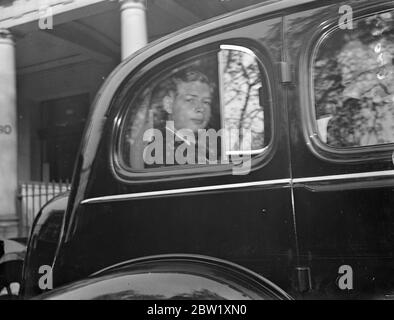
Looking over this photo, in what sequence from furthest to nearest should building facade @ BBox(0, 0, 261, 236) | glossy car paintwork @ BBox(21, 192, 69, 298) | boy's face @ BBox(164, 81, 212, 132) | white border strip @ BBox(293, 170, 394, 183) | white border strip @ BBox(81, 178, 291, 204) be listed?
glossy car paintwork @ BBox(21, 192, 69, 298) < building facade @ BBox(0, 0, 261, 236) < boy's face @ BBox(164, 81, 212, 132) < white border strip @ BBox(81, 178, 291, 204) < white border strip @ BBox(293, 170, 394, 183)

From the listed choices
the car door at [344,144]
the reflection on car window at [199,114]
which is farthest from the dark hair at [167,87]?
the car door at [344,144]

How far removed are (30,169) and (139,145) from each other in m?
0.48

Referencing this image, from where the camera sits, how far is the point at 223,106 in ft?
5.14

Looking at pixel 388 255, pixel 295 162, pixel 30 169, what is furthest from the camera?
pixel 30 169

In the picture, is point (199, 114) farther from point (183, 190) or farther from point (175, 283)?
point (175, 283)

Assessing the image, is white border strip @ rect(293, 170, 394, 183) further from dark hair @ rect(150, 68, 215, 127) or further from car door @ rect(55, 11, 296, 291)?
dark hair @ rect(150, 68, 215, 127)

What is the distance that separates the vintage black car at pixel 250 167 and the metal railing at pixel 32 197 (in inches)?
6.9

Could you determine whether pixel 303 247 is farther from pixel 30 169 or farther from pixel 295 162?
pixel 30 169

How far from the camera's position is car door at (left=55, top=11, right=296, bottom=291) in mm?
1437

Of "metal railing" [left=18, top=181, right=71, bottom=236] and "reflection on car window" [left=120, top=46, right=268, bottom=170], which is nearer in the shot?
"reflection on car window" [left=120, top=46, right=268, bottom=170]

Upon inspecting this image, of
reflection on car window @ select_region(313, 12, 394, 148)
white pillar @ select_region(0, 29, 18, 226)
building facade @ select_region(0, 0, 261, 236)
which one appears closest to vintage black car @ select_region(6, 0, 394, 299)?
reflection on car window @ select_region(313, 12, 394, 148)

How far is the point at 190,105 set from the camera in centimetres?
162

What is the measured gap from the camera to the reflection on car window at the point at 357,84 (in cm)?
140
